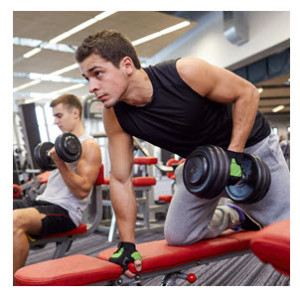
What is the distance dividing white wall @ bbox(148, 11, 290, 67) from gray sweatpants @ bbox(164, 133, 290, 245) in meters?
3.14

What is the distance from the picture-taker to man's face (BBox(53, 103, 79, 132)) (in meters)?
2.24

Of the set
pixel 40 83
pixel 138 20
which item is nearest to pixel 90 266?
pixel 138 20

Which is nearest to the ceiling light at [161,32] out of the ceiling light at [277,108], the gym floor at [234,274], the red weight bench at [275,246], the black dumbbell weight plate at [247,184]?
the ceiling light at [277,108]

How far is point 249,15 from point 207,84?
438cm

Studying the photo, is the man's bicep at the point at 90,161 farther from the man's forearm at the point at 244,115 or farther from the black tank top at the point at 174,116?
the man's forearm at the point at 244,115

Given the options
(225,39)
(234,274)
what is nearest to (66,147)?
(234,274)

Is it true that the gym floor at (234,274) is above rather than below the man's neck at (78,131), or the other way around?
below

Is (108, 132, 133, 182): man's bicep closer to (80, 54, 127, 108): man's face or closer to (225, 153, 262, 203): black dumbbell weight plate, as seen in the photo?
(80, 54, 127, 108): man's face

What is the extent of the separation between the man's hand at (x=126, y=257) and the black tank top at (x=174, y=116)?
45 centimetres

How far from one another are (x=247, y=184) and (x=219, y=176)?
15cm

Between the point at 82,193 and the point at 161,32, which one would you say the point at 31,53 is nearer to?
the point at 161,32

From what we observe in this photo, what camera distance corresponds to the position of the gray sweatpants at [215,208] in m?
1.43

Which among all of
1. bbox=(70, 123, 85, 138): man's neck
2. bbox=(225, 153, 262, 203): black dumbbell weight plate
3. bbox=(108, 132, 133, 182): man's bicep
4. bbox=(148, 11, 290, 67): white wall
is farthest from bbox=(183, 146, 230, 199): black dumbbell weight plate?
bbox=(148, 11, 290, 67): white wall

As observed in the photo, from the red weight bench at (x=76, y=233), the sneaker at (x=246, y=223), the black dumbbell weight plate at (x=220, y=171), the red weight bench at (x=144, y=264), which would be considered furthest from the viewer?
the red weight bench at (x=76, y=233)
